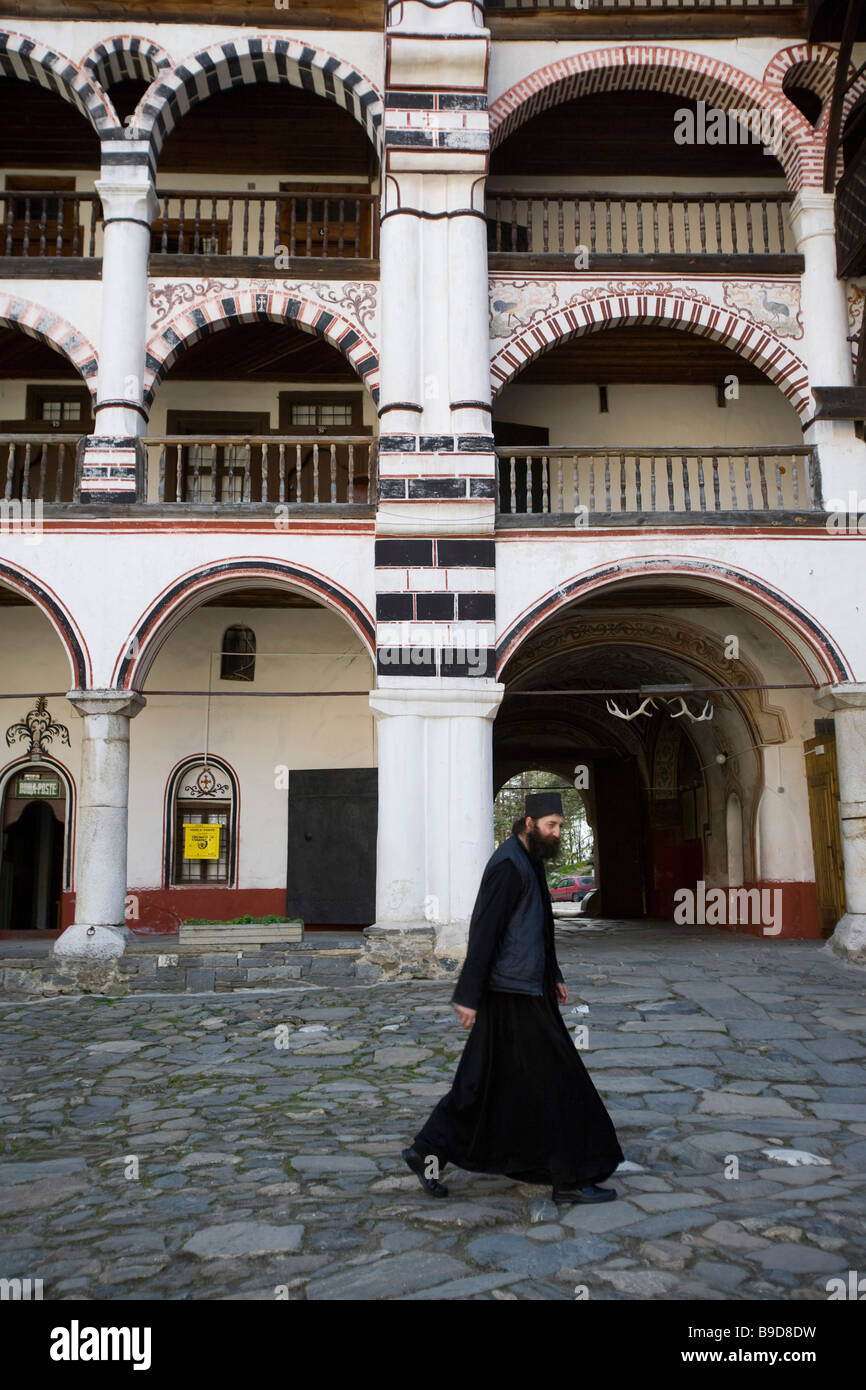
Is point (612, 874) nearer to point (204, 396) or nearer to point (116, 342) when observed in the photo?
point (204, 396)

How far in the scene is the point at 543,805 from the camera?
4.25 metres

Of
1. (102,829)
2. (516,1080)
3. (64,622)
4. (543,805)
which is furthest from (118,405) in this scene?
(516,1080)

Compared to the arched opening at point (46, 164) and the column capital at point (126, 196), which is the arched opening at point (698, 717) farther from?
the arched opening at point (46, 164)

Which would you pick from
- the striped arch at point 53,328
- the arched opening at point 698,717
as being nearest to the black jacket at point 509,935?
the arched opening at point 698,717

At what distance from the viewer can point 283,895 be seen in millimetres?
12930

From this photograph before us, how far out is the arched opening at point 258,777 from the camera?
12.9m

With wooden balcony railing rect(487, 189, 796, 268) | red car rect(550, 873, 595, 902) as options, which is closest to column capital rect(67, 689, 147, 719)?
wooden balcony railing rect(487, 189, 796, 268)

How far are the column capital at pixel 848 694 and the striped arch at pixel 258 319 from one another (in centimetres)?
518

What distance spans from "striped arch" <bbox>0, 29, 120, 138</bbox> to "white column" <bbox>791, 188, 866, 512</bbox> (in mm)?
7038

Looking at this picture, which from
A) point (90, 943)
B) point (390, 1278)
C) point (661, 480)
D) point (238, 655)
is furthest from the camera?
point (238, 655)

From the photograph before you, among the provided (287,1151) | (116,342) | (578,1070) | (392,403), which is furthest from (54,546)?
(578,1070)

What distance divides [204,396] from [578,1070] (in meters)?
11.1

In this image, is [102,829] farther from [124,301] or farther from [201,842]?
[124,301]

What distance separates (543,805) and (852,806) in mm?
6761
